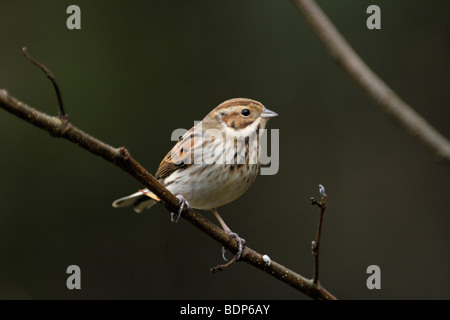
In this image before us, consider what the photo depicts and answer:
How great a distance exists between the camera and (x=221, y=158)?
12.1 ft

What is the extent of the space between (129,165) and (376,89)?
108cm

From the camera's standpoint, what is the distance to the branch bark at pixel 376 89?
1709 mm

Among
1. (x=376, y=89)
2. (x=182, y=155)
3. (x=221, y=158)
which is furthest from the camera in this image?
(x=182, y=155)

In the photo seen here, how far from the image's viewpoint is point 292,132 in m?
6.71

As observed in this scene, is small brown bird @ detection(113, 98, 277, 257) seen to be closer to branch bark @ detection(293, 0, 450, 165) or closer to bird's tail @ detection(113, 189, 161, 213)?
bird's tail @ detection(113, 189, 161, 213)

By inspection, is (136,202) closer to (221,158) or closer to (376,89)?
(221,158)

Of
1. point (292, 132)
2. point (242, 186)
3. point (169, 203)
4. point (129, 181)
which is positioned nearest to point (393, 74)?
point (292, 132)

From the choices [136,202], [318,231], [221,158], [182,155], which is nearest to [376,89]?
[318,231]

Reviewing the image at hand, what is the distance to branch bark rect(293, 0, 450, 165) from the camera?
67.3 inches

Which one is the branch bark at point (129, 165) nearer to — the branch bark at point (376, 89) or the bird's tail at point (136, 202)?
the branch bark at point (376, 89)

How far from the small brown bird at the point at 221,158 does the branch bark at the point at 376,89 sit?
1619 millimetres

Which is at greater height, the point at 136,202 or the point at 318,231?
the point at 136,202

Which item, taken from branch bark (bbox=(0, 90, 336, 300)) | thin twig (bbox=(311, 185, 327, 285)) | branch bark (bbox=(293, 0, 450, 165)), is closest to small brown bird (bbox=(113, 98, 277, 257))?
branch bark (bbox=(0, 90, 336, 300))

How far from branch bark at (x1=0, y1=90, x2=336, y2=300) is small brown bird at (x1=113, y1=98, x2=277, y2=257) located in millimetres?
438
